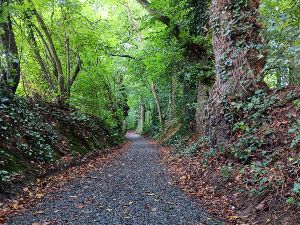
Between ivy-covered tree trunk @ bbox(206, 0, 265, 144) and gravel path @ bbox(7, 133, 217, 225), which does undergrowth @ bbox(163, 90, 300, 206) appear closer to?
ivy-covered tree trunk @ bbox(206, 0, 265, 144)

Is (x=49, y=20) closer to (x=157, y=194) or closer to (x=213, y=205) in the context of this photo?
(x=157, y=194)

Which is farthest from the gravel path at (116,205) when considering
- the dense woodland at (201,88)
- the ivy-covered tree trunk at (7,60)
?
the ivy-covered tree trunk at (7,60)

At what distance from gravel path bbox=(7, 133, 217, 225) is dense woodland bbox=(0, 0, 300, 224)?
0.83 metres

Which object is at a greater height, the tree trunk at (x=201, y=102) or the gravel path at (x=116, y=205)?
the tree trunk at (x=201, y=102)

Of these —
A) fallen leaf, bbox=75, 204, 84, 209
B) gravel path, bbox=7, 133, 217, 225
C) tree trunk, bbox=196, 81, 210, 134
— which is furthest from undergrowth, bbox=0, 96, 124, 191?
tree trunk, bbox=196, 81, 210, 134

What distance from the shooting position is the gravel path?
421cm

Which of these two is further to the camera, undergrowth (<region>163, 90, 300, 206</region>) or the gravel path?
undergrowth (<region>163, 90, 300, 206</region>)

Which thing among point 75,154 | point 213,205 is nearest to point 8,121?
point 75,154

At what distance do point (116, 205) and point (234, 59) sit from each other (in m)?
5.14

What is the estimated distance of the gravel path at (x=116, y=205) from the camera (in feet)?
13.8

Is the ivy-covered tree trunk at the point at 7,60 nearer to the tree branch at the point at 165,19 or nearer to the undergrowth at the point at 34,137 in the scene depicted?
the undergrowth at the point at 34,137

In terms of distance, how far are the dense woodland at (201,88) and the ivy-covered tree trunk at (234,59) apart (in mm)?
29

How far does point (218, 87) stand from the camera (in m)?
8.26

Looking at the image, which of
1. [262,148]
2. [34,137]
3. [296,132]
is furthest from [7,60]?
[296,132]
